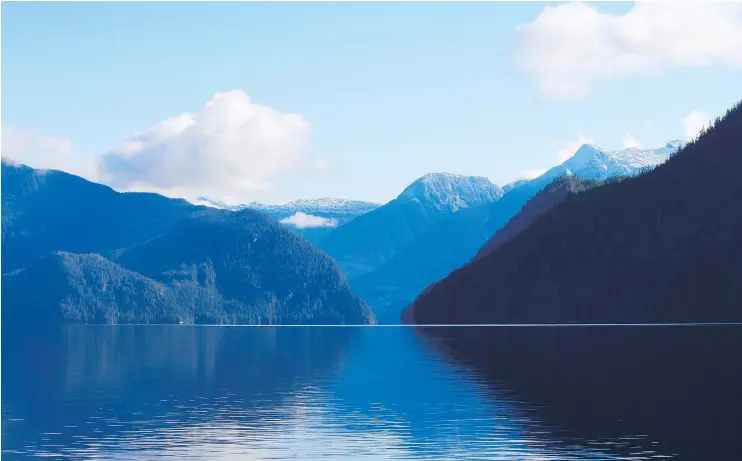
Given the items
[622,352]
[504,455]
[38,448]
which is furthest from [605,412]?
[622,352]

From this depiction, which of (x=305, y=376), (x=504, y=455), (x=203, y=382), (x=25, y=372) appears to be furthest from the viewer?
(x=25, y=372)

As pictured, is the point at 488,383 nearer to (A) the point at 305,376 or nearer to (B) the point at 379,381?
(B) the point at 379,381

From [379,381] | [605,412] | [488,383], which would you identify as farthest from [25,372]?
[605,412]

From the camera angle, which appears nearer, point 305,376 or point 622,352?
point 305,376

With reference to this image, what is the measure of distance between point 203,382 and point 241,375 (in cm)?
1500

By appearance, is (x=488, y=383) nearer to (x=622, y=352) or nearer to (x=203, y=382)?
(x=203, y=382)

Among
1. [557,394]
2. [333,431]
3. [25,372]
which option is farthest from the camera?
[25,372]

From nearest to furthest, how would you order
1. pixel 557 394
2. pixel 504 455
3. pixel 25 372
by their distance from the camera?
pixel 504 455 → pixel 557 394 → pixel 25 372

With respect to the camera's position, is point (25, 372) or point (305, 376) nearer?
point (305, 376)

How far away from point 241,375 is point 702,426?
9139 centimetres

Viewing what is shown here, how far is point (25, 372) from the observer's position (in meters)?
182

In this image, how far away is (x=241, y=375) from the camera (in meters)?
170

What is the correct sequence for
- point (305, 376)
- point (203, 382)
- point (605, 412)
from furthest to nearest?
1. point (305, 376)
2. point (203, 382)
3. point (605, 412)

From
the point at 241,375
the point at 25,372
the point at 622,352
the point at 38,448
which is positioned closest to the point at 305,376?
the point at 241,375
